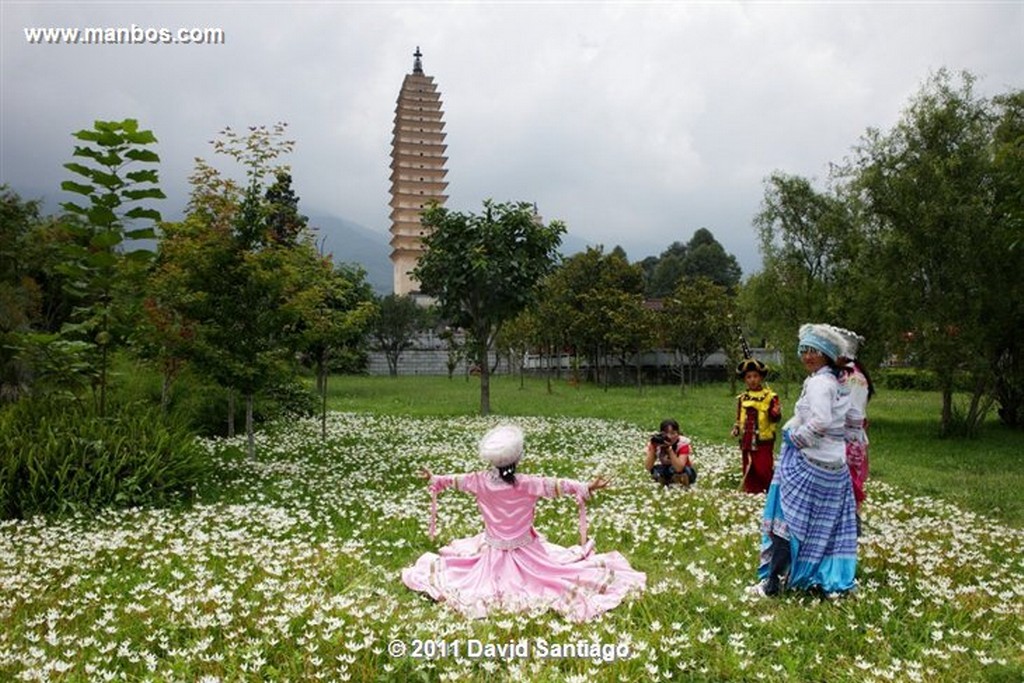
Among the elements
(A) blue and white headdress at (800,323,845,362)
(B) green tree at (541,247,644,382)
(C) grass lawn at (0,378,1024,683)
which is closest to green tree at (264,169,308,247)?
(C) grass lawn at (0,378,1024,683)

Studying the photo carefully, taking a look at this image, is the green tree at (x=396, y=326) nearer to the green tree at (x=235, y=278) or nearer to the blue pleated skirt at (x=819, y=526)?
the green tree at (x=235, y=278)

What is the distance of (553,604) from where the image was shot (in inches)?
232

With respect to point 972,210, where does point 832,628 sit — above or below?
below

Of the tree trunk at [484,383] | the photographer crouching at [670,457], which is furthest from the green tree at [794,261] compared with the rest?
the photographer crouching at [670,457]

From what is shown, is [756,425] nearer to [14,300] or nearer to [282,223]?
[282,223]

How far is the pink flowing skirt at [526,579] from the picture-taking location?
5.89 m

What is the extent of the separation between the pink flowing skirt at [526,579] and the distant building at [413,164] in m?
73.2

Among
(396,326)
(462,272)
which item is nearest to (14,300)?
(462,272)

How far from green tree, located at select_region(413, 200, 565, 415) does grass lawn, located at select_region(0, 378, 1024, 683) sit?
1153 cm

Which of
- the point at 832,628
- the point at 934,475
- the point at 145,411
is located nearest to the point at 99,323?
the point at 145,411

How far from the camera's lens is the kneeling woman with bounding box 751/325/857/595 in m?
6.20

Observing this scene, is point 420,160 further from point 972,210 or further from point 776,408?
point 776,408

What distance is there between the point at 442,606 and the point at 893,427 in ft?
61.0

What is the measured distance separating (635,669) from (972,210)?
53.7ft
